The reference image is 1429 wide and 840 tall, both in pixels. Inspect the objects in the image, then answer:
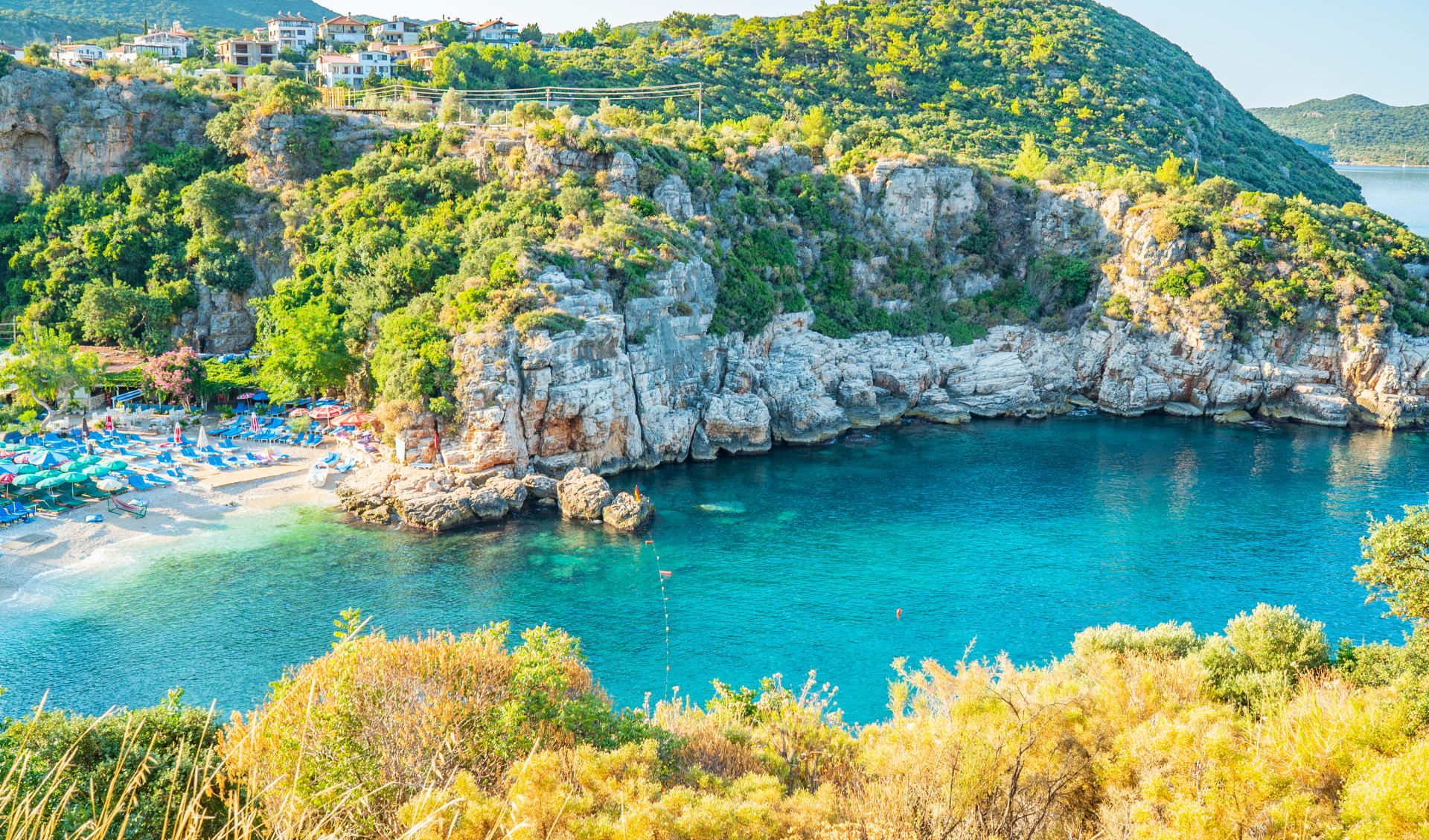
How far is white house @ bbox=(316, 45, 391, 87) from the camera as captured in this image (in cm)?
7256

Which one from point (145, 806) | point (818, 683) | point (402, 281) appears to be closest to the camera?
point (145, 806)

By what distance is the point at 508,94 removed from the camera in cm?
6500

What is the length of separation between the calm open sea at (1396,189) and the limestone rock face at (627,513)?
326ft

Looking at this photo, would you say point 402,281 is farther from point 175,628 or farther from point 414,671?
point 414,671

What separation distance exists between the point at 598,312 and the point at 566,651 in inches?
1032

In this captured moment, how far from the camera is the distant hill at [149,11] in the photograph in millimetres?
120000

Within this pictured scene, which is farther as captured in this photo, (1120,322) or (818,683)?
(1120,322)

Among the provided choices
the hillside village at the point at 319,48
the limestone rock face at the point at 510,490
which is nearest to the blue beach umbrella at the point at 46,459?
the limestone rock face at the point at 510,490

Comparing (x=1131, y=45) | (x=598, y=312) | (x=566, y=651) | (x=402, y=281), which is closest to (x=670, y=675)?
(x=566, y=651)

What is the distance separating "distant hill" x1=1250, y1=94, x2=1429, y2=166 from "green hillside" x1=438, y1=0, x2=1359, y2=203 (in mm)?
90629

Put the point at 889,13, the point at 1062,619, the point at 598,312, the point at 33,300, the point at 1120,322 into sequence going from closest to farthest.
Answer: the point at 1062,619, the point at 598,312, the point at 33,300, the point at 1120,322, the point at 889,13

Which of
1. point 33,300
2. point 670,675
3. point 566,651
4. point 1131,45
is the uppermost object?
point 1131,45

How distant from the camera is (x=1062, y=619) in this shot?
28.2 m

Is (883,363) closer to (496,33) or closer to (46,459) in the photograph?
(46,459)
